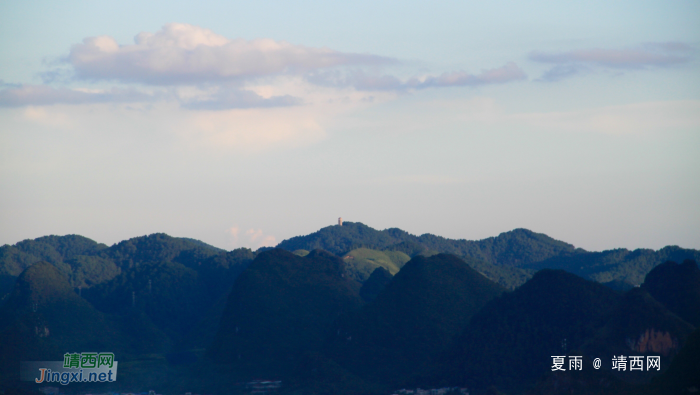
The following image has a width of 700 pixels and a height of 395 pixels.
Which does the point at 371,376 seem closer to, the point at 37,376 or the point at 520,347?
the point at 520,347

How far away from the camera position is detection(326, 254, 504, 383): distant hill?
596 ft

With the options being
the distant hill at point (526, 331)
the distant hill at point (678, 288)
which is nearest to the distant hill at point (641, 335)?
the distant hill at point (526, 331)

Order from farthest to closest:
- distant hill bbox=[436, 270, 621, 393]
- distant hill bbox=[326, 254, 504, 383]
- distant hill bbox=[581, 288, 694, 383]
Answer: distant hill bbox=[326, 254, 504, 383]
distant hill bbox=[436, 270, 621, 393]
distant hill bbox=[581, 288, 694, 383]

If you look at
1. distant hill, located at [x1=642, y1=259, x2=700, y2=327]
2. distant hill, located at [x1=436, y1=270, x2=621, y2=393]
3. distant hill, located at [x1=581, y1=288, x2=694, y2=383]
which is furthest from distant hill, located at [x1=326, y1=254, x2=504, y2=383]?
distant hill, located at [x1=581, y1=288, x2=694, y2=383]

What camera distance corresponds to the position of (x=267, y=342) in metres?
198

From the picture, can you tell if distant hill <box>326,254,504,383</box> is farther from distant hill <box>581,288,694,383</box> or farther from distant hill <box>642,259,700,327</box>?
distant hill <box>581,288,694,383</box>

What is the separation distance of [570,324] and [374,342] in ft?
140

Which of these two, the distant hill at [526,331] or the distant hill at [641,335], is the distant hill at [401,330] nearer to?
the distant hill at [526,331]

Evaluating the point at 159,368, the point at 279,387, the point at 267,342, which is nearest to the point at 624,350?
the point at 279,387

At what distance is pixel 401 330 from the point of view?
191 m

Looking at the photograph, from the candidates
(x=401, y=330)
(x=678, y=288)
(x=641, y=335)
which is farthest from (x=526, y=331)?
(x=401, y=330)

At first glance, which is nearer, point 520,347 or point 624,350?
point 624,350

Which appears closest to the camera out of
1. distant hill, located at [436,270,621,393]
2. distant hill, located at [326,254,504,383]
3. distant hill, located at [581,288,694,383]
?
distant hill, located at [581,288,694,383]

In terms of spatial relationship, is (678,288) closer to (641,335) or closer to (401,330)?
(641,335)
